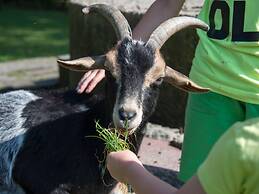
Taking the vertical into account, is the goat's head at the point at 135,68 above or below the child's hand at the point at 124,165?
below

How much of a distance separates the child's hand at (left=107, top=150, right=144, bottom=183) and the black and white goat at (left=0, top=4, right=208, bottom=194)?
1.01m

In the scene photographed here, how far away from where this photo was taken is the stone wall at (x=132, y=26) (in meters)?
6.72

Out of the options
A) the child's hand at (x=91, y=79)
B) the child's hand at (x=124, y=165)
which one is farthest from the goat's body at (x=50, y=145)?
the child's hand at (x=124, y=165)

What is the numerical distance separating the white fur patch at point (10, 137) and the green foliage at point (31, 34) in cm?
654

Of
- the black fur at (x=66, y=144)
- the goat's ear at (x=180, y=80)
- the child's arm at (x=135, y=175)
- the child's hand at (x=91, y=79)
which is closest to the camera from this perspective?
the child's arm at (x=135, y=175)

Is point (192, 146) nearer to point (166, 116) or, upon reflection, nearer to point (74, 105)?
point (74, 105)

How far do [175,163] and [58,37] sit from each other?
8.81 m

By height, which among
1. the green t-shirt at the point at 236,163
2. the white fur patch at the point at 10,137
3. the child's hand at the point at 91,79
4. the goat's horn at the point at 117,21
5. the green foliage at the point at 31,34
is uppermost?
the green t-shirt at the point at 236,163

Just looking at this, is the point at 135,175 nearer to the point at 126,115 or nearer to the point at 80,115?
the point at 126,115

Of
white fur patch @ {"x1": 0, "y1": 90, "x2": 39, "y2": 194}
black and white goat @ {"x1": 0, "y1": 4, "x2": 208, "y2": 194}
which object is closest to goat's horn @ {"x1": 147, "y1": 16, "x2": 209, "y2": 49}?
black and white goat @ {"x1": 0, "y1": 4, "x2": 208, "y2": 194}

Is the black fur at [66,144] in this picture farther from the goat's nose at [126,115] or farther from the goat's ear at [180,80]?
the goat's nose at [126,115]

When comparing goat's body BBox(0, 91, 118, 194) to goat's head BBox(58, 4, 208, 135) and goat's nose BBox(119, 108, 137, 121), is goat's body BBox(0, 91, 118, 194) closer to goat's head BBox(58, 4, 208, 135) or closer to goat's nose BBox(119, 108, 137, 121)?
goat's head BBox(58, 4, 208, 135)

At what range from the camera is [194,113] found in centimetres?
374

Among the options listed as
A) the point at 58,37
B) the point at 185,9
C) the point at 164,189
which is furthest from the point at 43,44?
the point at 164,189
